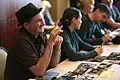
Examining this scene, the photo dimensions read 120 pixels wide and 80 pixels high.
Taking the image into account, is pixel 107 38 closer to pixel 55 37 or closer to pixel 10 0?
pixel 55 37

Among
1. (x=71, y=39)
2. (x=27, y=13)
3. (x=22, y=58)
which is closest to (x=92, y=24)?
(x=71, y=39)

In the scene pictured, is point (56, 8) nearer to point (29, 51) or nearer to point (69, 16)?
point (69, 16)

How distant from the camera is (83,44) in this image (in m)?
2.87

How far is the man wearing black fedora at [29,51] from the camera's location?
1.97 m

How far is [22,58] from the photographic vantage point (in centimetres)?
196

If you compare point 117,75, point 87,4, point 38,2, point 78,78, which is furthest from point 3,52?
point 38,2

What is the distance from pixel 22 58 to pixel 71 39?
0.82m

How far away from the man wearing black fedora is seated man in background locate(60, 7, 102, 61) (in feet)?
1.27

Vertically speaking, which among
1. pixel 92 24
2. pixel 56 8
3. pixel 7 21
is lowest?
pixel 92 24

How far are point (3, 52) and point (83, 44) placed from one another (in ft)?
3.01

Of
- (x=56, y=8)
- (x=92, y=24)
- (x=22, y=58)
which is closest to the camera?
(x=22, y=58)

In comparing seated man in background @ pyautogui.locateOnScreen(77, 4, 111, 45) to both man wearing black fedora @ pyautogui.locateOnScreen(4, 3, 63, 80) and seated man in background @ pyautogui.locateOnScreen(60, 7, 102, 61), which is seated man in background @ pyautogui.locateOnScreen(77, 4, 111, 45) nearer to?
seated man in background @ pyautogui.locateOnScreen(60, 7, 102, 61)

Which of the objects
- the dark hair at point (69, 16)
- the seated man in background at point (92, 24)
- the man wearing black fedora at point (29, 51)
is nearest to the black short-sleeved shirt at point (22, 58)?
the man wearing black fedora at point (29, 51)

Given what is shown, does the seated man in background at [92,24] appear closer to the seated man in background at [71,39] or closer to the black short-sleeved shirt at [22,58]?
the seated man in background at [71,39]
